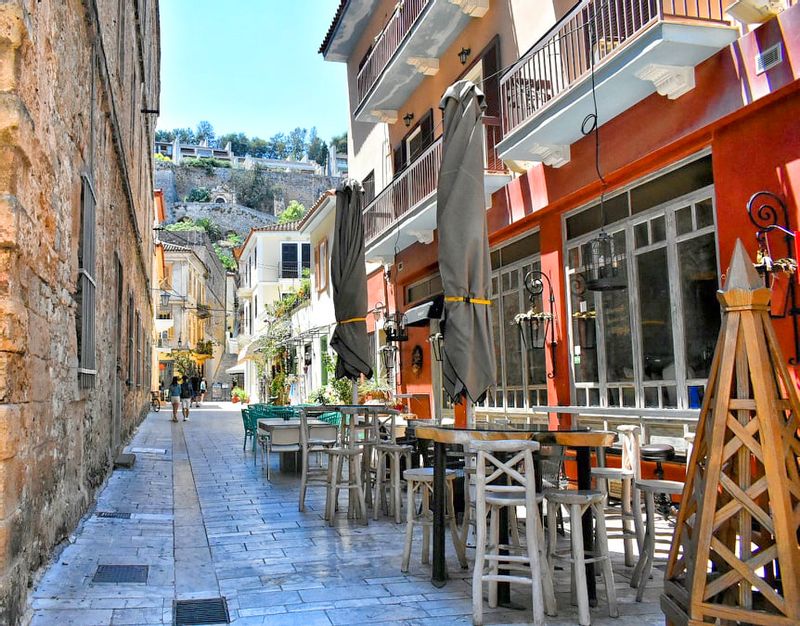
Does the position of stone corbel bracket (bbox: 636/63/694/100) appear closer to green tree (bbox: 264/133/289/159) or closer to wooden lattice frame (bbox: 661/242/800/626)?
wooden lattice frame (bbox: 661/242/800/626)

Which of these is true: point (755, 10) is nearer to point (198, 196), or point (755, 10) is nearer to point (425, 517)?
point (425, 517)

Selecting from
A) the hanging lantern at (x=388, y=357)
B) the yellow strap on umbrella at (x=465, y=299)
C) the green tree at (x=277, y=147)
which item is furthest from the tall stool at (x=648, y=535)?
the green tree at (x=277, y=147)

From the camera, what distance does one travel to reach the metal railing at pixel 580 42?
6.60m

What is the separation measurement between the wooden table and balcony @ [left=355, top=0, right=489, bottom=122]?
8658 mm

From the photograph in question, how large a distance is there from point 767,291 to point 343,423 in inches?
205

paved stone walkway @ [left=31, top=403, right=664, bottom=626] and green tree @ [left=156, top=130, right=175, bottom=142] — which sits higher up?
green tree @ [left=156, top=130, right=175, bottom=142]

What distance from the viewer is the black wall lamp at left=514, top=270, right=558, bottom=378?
9336 mm

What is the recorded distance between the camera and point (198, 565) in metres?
5.17


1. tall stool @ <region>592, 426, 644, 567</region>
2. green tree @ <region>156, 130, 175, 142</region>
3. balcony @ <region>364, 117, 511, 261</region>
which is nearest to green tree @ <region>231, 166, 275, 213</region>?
green tree @ <region>156, 130, 175, 142</region>

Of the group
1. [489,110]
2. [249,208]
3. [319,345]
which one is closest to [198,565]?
[489,110]

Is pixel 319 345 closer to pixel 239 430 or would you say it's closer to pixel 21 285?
pixel 239 430

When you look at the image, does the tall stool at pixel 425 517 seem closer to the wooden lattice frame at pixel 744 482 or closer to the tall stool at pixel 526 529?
the tall stool at pixel 526 529

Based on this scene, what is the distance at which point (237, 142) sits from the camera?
12750 cm

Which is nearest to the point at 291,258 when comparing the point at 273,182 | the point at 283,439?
the point at 283,439
